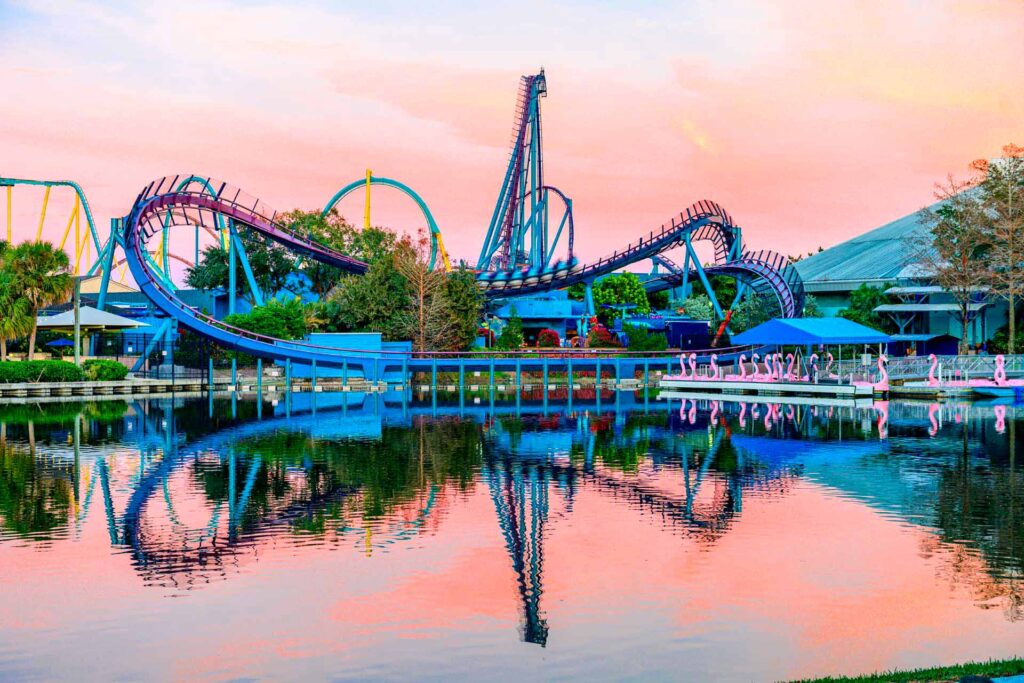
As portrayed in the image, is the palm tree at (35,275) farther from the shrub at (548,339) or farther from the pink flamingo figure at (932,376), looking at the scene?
the pink flamingo figure at (932,376)

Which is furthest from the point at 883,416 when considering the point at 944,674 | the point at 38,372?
the point at 38,372

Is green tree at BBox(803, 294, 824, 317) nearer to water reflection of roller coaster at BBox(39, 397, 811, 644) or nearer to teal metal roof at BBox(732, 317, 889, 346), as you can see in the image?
teal metal roof at BBox(732, 317, 889, 346)

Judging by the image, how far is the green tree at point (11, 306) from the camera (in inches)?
1966

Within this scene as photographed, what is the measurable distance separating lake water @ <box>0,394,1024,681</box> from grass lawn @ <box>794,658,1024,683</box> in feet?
3.49

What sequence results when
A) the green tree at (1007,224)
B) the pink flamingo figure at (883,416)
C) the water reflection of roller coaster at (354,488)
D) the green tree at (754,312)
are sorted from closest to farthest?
the water reflection of roller coaster at (354,488)
the pink flamingo figure at (883,416)
the green tree at (1007,224)
the green tree at (754,312)

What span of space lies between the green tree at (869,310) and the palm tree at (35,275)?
43.2 m

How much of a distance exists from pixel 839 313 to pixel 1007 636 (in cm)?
6379

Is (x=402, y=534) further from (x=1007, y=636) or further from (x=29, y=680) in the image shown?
(x=1007, y=636)

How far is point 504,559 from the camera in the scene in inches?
616

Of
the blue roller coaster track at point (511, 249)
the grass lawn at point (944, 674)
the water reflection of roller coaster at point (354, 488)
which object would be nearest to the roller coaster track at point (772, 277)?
the blue roller coaster track at point (511, 249)

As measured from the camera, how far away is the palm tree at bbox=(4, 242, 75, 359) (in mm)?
50375

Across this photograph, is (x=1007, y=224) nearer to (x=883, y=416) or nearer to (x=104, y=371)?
(x=883, y=416)

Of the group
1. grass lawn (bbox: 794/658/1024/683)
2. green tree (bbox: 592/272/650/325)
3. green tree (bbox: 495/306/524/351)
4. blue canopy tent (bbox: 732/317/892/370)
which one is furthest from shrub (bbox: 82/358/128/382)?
grass lawn (bbox: 794/658/1024/683)

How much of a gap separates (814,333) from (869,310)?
23.1 m
